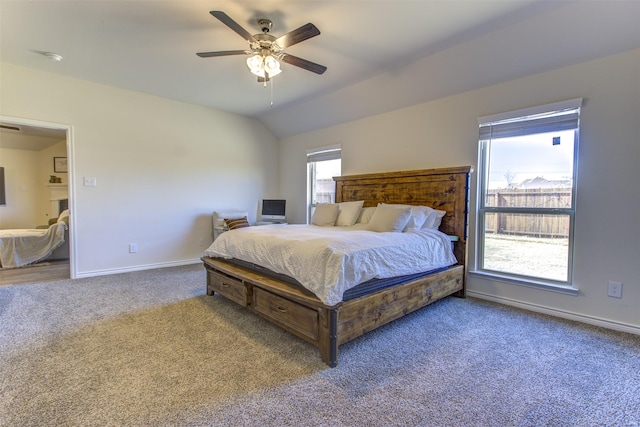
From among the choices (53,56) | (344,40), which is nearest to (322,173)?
(344,40)

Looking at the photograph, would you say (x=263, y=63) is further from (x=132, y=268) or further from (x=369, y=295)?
(x=132, y=268)

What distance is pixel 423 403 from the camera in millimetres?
1565

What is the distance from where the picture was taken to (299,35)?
7.09 ft

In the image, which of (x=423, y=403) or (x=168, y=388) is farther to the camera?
(x=168, y=388)

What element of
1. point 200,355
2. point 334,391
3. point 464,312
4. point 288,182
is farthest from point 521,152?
point 288,182

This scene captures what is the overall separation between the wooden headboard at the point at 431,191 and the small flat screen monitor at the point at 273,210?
160 cm

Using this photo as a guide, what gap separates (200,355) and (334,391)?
1004 mm

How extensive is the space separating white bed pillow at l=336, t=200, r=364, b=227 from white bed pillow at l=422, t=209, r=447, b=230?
89cm

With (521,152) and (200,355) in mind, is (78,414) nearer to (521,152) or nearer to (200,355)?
(200,355)

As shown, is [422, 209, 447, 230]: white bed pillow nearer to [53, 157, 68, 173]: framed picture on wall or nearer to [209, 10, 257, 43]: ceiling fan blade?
[209, 10, 257, 43]: ceiling fan blade

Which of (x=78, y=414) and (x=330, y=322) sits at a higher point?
(x=330, y=322)

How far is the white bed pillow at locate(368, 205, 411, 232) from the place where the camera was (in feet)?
10.2

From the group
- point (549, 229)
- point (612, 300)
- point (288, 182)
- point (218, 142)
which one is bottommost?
point (612, 300)

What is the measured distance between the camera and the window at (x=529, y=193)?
2.78 meters
